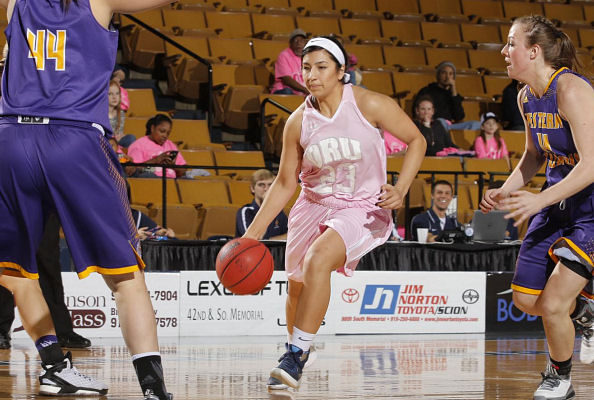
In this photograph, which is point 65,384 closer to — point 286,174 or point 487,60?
point 286,174

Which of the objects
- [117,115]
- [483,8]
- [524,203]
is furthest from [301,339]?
[483,8]

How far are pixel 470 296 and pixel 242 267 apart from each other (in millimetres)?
4533

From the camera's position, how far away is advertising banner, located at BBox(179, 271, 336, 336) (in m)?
8.16

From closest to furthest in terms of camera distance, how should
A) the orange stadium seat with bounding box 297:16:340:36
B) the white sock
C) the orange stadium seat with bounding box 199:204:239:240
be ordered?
the white sock → the orange stadium seat with bounding box 199:204:239:240 → the orange stadium seat with bounding box 297:16:340:36

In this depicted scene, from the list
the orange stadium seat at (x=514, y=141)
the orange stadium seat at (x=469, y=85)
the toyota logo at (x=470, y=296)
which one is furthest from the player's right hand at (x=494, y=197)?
the orange stadium seat at (x=469, y=85)

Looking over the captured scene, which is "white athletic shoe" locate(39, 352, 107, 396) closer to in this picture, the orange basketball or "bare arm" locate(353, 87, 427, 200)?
the orange basketball

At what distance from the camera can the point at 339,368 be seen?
18.7ft

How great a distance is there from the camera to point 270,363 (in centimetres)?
600

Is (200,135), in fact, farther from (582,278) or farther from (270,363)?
(582,278)

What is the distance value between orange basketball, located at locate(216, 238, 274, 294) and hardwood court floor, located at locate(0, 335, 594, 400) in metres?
0.51

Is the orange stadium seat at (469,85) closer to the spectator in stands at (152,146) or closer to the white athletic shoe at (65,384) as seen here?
the spectator in stands at (152,146)

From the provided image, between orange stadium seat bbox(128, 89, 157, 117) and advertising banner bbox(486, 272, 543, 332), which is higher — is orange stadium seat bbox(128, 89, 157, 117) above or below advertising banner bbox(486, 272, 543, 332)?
above

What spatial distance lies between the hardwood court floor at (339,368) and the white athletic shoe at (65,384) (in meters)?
0.08

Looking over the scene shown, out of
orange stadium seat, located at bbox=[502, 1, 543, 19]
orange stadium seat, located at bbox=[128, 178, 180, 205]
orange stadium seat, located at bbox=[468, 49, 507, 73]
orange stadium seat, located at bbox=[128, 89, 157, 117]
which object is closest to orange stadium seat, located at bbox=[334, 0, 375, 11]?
orange stadium seat, located at bbox=[468, 49, 507, 73]
